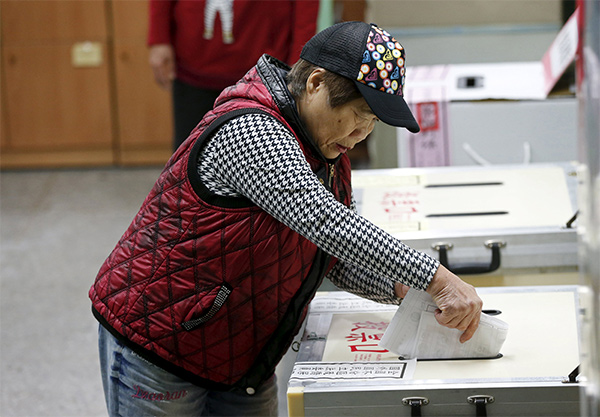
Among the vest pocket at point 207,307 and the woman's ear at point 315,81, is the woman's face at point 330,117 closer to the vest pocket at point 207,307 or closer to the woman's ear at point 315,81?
the woman's ear at point 315,81

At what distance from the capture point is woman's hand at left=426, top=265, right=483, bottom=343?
1187 mm

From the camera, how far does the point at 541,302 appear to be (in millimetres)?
1472

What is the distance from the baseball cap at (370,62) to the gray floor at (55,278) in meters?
0.51

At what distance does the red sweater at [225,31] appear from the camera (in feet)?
9.43

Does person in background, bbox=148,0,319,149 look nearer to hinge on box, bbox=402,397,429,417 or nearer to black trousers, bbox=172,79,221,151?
black trousers, bbox=172,79,221,151

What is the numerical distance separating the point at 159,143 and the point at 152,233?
4.02 metres

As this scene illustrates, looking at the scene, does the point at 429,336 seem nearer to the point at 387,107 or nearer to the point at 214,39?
the point at 387,107

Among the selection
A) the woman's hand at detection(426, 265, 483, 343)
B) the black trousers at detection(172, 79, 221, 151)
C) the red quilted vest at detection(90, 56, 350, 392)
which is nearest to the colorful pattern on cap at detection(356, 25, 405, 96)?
the red quilted vest at detection(90, 56, 350, 392)

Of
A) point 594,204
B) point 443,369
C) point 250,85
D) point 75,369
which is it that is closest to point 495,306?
point 443,369

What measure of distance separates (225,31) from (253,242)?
5.95 ft

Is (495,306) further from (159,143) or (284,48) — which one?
(159,143)

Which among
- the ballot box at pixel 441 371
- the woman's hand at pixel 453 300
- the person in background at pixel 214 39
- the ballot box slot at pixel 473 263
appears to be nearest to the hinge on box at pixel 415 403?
the ballot box at pixel 441 371

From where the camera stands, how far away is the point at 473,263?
5.47ft

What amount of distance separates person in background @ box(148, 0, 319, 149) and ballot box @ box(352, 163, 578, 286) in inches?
38.8
